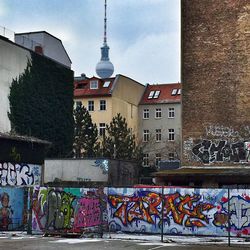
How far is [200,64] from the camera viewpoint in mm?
33469

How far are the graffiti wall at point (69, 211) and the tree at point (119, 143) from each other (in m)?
40.1

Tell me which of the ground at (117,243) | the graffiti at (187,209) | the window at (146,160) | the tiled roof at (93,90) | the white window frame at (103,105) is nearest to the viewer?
the ground at (117,243)

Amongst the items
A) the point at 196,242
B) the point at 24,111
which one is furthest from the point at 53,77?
the point at 196,242

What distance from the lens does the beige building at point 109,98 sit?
73.6m

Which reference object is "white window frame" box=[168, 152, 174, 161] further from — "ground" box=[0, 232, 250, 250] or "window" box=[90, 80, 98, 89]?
"ground" box=[0, 232, 250, 250]

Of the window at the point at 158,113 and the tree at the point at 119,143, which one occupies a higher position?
the window at the point at 158,113

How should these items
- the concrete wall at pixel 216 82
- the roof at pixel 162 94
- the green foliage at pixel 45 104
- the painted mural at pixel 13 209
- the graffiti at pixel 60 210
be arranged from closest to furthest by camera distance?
the graffiti at pixel 60 210 → the painted mural at pixel 13 209 → the concrete wall at pixel 216 82 → the green foliage at pixel 45 104 → the roof at pixel 162 94

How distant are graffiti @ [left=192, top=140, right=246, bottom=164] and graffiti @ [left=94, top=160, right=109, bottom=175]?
28.5ft

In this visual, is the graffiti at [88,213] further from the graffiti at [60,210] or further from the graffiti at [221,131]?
the graffiti at [221,131]

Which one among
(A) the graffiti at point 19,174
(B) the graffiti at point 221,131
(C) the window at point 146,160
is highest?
(C) the window at point 146,160

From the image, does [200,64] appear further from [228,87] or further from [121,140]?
[121,140]

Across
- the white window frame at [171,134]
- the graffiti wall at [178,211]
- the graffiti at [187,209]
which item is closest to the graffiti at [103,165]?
the graffiti wall at [178,211]

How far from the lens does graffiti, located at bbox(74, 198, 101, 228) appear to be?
2006cm

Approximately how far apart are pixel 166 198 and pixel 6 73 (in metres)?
24.4
